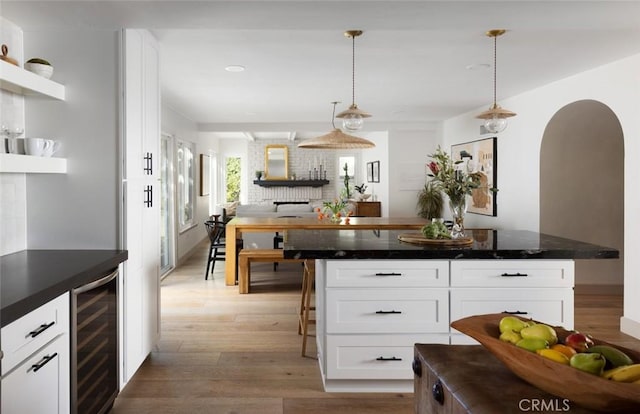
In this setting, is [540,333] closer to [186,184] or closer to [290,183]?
[186,184]

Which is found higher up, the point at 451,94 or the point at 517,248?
the point at 451,94

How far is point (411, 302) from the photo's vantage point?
2.81 meters

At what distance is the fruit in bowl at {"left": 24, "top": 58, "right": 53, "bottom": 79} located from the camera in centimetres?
249

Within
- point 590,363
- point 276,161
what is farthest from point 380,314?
point 276,161

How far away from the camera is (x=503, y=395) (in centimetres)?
99

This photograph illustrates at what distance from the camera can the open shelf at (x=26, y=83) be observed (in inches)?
86.0

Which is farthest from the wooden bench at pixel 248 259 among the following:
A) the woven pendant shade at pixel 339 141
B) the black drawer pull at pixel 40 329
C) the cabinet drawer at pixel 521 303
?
the black drawer pull at pixel 40 329

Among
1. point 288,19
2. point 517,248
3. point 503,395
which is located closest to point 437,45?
point 288,19

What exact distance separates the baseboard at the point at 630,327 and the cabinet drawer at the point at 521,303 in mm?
1668

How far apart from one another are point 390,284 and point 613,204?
4.04 metres

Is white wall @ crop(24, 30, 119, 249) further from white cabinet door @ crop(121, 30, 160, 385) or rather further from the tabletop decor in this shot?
the tabletop decor

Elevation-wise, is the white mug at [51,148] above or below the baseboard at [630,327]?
above

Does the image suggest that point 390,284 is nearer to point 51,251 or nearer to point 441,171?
point 441,171

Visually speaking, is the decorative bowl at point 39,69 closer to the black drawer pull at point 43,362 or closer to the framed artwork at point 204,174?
the black drawer pull at point 43,362
